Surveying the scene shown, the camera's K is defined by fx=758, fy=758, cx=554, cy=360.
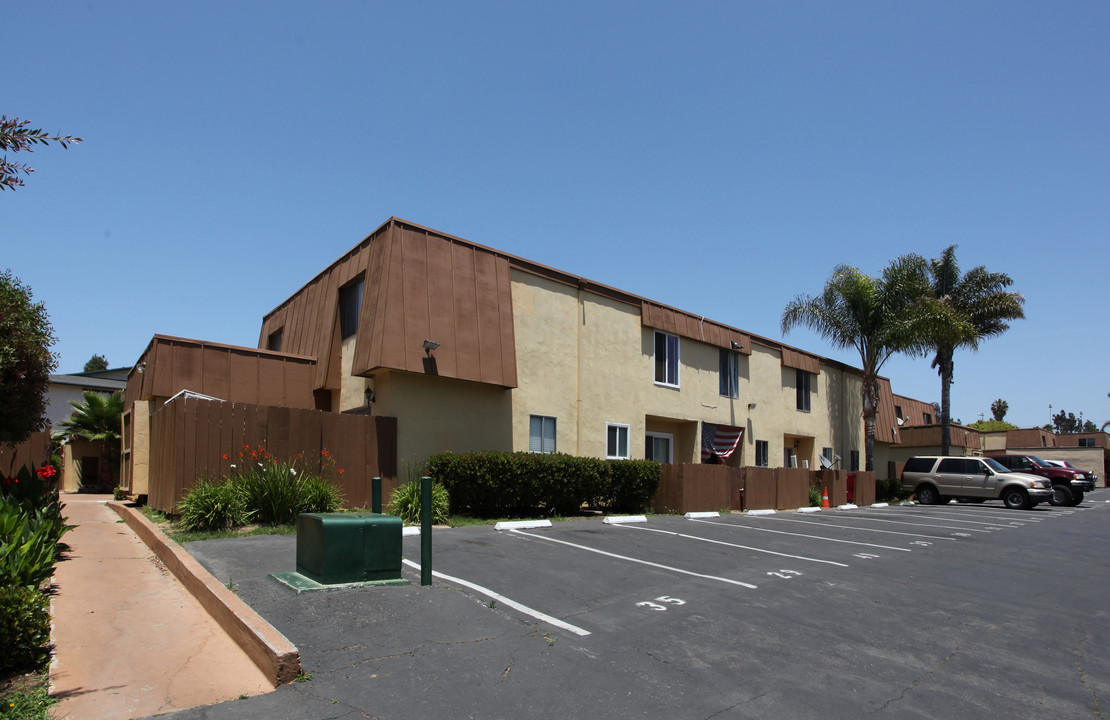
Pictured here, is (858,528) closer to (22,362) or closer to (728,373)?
(728,373)

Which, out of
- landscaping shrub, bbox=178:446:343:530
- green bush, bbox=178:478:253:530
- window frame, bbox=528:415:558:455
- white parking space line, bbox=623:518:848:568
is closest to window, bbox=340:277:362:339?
window frame, bbox=528:415:558:455

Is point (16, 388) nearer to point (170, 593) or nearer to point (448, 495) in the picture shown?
point (170, 593)

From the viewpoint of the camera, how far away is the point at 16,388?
9.75 meters

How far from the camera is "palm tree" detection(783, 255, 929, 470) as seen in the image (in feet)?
102

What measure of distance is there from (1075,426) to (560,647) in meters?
146

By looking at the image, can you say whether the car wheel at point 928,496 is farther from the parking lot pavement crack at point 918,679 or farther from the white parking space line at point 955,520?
the parking lot pavement crack at point 918,679

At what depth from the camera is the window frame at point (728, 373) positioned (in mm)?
25000

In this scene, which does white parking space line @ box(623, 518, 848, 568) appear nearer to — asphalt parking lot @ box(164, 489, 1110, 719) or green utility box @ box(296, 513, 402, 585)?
asphalt parking lot @ box(164, 489, 1110, 719)

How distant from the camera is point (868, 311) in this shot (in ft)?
103

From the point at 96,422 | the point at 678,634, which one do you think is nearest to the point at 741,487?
the point at 678,634

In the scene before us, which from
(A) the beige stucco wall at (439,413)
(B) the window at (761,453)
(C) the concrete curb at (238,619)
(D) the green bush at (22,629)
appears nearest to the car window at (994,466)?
(B) the window at (761,453)

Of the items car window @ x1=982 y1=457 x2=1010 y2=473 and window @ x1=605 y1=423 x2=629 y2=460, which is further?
car window @ x1=982 y1=457 x2=1010 y2=473

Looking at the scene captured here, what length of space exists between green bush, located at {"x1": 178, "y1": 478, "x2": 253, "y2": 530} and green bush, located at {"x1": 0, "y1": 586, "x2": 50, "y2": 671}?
18.1 ft

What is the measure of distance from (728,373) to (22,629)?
867 inches
